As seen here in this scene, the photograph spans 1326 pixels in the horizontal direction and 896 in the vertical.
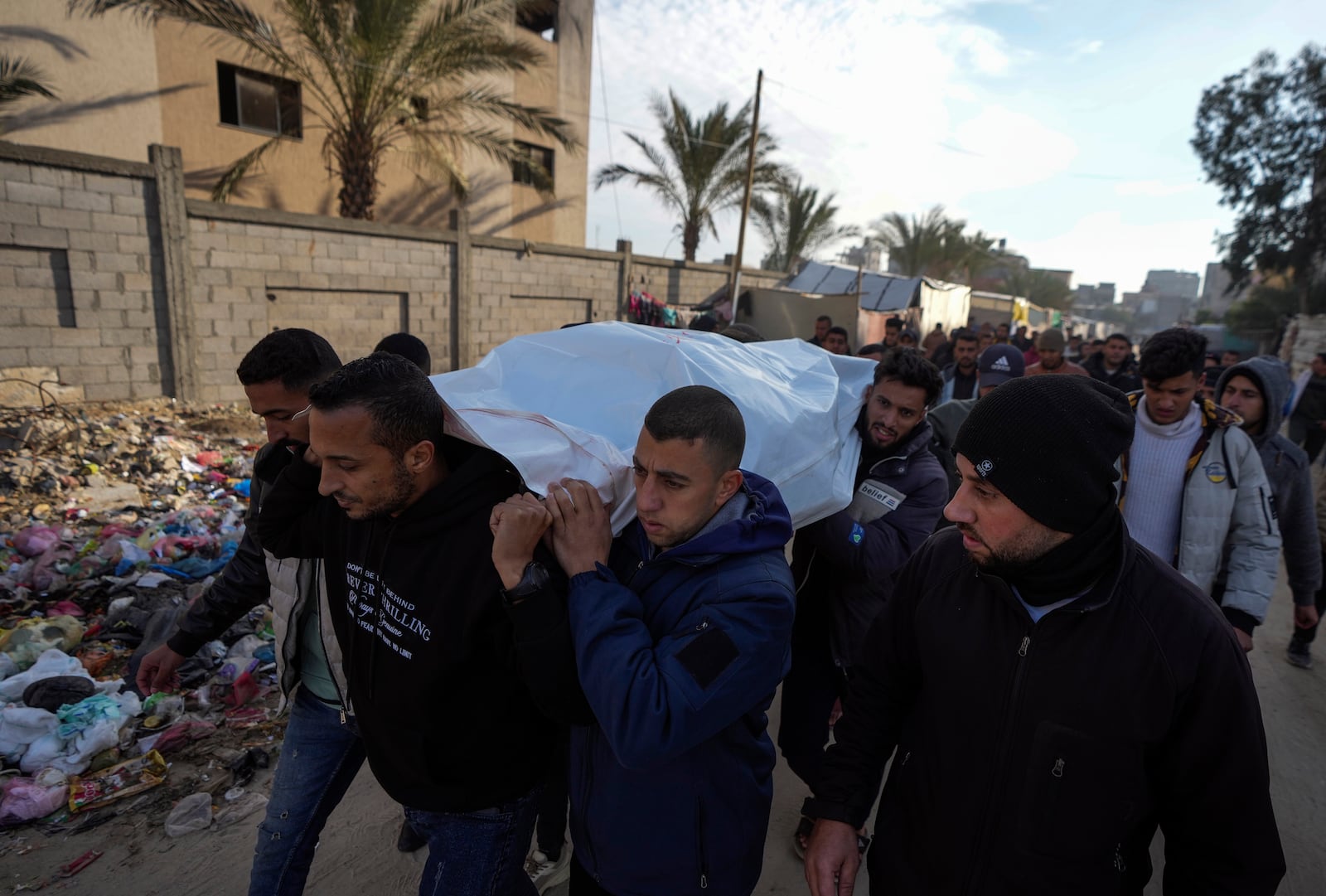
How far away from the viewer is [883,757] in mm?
1588

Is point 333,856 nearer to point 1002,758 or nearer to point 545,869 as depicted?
point 545,869

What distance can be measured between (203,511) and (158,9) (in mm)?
7231

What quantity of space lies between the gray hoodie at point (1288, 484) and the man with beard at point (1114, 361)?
350 cm

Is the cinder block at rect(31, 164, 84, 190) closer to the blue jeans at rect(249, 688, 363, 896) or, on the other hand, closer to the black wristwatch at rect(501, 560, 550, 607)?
the blue jeans at rect(249, 688, 363, 896)

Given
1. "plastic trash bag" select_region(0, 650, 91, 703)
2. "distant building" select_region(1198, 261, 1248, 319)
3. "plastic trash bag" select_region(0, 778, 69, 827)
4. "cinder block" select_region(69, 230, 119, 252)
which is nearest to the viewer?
"plastic trash bag" select_region(0, 778, 69, 827)

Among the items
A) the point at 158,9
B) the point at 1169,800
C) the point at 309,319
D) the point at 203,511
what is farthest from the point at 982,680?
the point at 158,9

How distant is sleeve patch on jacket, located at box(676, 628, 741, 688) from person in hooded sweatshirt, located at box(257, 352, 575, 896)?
0.32m

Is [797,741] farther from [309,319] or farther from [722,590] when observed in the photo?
[309,319]

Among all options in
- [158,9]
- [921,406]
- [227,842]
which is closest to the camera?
[921,406]

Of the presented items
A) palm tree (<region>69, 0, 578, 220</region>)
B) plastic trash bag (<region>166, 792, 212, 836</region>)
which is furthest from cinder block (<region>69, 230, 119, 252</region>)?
plastic trash bag (<region>166, 792, 212, 836</region>)

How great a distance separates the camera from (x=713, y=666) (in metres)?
1.25

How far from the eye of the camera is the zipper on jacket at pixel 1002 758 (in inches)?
50.8

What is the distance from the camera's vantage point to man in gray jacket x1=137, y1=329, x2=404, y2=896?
1827 mm

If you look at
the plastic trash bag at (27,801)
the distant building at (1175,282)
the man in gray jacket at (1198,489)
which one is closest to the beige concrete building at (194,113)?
the plastic trash bag at (27,801)
